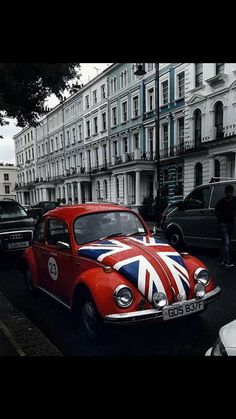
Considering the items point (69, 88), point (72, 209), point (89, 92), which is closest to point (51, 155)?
point (89, 92)

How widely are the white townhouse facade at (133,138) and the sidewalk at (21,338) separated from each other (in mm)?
9547

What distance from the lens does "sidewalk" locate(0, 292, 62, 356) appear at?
3.40 meters

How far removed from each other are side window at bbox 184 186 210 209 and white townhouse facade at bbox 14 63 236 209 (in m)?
6.47

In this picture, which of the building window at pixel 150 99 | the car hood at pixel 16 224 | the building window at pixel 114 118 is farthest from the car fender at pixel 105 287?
the building window at pixel 114 118

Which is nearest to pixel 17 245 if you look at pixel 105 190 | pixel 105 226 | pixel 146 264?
pixel 105 226

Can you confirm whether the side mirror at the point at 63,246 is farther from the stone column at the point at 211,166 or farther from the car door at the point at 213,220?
the stone column at the point at 211,166

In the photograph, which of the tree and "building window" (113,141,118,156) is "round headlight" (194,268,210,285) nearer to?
the tree

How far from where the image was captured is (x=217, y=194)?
823cm

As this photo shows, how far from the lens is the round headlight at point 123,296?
3416 mm

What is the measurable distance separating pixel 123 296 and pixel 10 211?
702cm

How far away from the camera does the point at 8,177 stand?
168 feet

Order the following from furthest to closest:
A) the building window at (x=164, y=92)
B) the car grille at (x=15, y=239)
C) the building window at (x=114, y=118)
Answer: the building window at (x=114, y=118) < the building window at (x=164, y=92) < the car grille at (x=15, y=239)

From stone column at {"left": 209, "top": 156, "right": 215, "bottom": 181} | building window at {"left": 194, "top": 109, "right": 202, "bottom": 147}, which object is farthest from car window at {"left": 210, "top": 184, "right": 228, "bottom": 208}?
building window at {"left": 194, "top": 109, "right": 202, "bottom": 147}

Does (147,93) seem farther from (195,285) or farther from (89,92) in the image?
(195,285)
